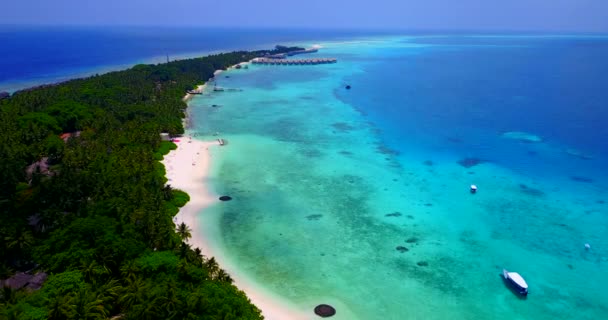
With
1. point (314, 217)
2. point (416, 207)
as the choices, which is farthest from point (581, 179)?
point (314, 217)

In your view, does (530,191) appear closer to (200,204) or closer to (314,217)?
(314,217)

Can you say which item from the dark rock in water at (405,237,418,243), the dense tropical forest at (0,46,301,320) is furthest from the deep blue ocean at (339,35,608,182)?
the dense tropical forest at (0,46,301,320)

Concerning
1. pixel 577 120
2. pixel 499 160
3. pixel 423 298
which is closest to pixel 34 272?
pixel 423 298

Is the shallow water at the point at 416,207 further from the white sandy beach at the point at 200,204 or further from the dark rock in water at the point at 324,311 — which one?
the white sandy beach at the point at 200,204

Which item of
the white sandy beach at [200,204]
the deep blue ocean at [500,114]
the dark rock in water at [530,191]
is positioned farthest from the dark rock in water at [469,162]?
the white sandy beach at [200,204]

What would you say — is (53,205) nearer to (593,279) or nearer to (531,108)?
(593,279)

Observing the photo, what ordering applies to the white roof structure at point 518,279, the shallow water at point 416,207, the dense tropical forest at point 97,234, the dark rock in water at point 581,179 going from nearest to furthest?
the dense tropical forest at point 97,234, the white roof structure at point 518,279, the shallow water at point 416,207, the dark rock in water at point 581,179
